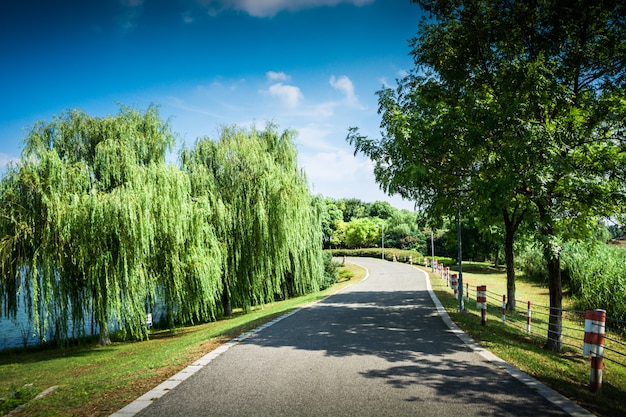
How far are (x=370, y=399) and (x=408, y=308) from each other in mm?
9336

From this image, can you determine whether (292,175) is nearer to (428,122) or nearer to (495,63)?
(428,122)

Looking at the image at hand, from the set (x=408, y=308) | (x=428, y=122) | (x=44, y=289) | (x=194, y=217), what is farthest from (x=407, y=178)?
(x=44, y=289)

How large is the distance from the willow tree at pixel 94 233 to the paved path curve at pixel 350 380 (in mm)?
5329

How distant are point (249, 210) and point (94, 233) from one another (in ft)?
21.2

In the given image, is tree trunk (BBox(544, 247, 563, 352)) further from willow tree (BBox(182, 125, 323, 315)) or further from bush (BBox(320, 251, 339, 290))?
bush (BBox(320, 251, 339, 290))

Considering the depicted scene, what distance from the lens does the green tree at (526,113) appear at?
8586 mm

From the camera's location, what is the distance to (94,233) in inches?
464

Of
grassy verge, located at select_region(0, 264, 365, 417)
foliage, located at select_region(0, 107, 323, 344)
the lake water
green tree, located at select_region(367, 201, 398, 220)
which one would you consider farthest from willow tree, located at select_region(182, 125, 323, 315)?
green tree, located at select_region(367, 201, 398, 220)

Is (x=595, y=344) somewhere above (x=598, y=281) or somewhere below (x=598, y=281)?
above

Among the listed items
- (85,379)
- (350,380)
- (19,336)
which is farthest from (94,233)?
(19,336)

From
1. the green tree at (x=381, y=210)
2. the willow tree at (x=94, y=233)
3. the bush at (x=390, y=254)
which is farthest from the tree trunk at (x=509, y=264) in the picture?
the green tree at (x=381, y=210)

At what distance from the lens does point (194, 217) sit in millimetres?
14023

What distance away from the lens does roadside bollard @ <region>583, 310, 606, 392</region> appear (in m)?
5.65

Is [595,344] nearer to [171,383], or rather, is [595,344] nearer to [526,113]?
[526,113]
